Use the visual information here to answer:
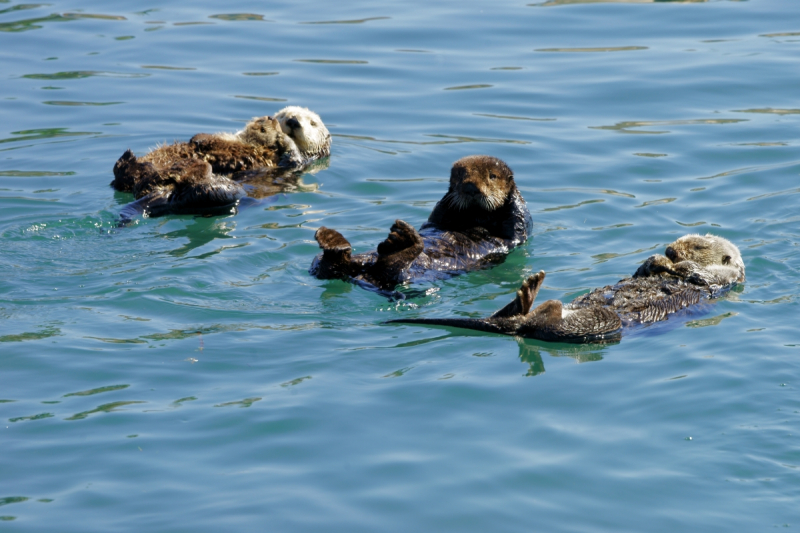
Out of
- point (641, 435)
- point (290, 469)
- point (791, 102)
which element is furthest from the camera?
point (791, 102)

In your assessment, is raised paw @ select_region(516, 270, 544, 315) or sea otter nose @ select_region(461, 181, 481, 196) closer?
raised paw @ select_region(516, 270, 544, 315)

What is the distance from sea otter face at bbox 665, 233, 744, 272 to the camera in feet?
18.9

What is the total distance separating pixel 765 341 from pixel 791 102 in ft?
18.4

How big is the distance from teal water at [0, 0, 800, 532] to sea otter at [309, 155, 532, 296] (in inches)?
6.4

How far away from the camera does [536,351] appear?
4781mm

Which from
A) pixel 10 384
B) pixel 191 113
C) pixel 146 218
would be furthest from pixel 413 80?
pixel 10 384

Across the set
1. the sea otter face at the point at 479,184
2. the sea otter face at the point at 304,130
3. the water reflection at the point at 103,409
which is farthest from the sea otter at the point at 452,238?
the sea otter face at the point at 304,130

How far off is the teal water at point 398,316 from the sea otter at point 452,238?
A: 0.54ft

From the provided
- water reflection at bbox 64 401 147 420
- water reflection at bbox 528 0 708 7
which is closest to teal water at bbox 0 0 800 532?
water reflection at bbox 64 401 147 420

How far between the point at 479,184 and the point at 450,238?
1.42ft

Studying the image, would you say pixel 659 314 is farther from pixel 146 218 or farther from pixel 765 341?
pixel 146 218

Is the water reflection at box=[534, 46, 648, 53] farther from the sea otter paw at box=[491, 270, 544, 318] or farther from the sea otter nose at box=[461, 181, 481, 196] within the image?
the sea otter paw at box=[491, 270, 544, 318]

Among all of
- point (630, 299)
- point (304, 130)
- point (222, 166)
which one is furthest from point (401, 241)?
point (304, 130)

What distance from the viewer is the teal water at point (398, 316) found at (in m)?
3.54
